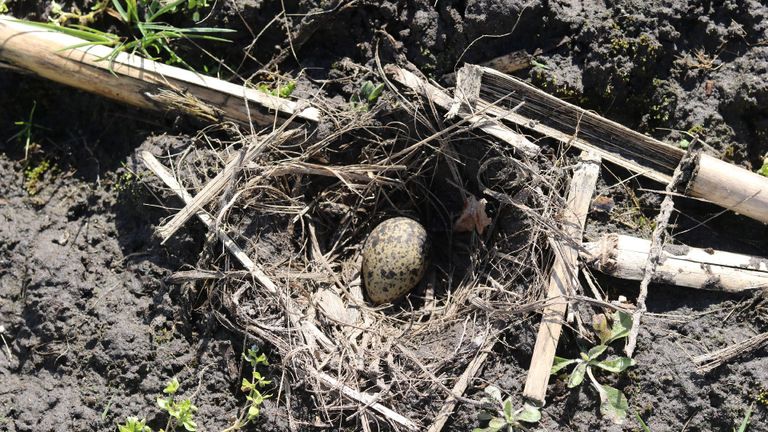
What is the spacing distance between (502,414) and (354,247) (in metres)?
1.32

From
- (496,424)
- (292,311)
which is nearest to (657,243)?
(496,424)

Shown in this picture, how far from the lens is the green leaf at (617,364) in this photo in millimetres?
3232

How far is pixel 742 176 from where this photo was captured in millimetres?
3330

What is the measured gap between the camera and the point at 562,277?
11.0 feet

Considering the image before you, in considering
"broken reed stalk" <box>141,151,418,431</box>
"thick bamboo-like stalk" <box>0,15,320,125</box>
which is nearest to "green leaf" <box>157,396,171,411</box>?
"broken reed stalk" <box>141,151,418,431</box>

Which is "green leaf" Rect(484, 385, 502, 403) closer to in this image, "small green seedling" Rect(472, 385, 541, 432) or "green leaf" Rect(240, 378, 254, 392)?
"small green seedling" Rect(472, 385, 541, 432)

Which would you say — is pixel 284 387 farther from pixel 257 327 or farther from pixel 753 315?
pixel 753 315

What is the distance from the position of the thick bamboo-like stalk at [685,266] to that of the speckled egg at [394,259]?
89 cm

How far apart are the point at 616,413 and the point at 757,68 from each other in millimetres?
1889

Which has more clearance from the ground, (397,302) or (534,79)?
(534,79)

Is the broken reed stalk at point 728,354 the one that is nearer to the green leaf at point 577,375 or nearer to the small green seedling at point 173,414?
the green leaf at point 577,375

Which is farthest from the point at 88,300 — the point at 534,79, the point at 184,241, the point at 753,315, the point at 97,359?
the point at 753,315

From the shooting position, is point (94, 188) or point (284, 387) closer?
point (284, 387)

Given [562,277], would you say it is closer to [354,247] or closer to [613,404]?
[613,404]
